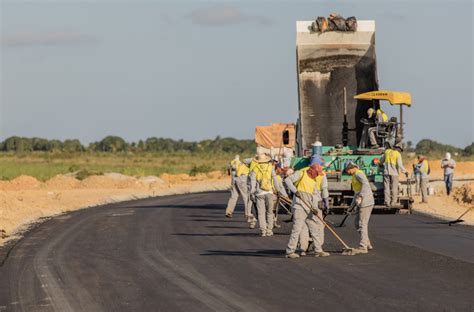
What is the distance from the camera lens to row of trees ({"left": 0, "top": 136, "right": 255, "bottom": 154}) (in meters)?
156

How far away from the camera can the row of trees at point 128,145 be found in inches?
6142

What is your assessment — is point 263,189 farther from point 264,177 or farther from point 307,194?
point 307,194

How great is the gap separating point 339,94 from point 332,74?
1.94 ft

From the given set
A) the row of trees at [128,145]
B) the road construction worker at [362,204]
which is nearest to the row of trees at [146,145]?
the row of trees at [128,145]

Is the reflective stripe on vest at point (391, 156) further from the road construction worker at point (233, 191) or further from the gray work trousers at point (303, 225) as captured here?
the gray work trousers at point (303, 225)

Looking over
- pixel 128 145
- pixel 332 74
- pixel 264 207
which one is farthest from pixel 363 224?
pixel 128 145

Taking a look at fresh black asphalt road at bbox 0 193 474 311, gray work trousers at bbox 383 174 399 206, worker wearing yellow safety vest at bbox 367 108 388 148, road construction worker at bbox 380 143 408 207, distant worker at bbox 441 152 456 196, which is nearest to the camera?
fresh black asphalt road at bbox 0 193 474 311

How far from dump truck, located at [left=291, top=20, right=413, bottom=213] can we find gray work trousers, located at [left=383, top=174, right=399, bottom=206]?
43cm

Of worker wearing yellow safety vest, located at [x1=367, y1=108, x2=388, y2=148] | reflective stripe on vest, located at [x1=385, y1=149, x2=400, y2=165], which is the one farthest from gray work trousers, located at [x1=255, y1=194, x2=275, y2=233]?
worker wearing yellow safety vest, located at [x1=367, y1=108, x2=388, y2=148]

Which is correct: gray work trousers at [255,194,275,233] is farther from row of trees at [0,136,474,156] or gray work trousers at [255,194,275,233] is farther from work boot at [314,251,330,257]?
row of trees at [0,136,474,156]

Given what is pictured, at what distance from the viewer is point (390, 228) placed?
25.3 metres

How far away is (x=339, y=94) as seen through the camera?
94.6 feet

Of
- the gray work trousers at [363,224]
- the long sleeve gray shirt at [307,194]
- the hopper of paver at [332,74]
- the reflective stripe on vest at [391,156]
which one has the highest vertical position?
the hopper of paver at [332,74]

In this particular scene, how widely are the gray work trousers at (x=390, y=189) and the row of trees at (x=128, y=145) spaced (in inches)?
4919
